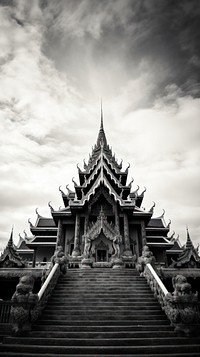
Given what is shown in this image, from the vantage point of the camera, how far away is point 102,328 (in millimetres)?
5930

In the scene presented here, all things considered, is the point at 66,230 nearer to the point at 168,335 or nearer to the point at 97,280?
the point at 97,280

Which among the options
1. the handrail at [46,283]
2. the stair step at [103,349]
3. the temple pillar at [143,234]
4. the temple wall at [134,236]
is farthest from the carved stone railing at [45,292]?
the temple wall at [134,236]

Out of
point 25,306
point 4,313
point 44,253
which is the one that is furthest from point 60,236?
point 25,306

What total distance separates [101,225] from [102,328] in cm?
962

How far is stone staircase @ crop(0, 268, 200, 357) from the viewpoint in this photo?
16.2 feet

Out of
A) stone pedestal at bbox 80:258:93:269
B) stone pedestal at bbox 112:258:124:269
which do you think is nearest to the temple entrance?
stone pedestal at bbox 112:258:124:269

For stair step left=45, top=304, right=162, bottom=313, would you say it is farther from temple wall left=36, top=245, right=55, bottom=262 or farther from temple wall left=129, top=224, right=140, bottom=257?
temple wall left=36, top=245, right=55, bottom=262

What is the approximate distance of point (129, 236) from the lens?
57.6 ft

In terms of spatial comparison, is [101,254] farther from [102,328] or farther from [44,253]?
[102,328]

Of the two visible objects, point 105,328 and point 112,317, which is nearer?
point 105,328

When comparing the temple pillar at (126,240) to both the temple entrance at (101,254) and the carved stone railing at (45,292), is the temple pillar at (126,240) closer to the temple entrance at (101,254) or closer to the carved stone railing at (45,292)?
the temple entrance at (101,254)

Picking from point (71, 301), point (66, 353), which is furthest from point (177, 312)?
point (71, 301)

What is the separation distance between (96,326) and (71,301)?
6.06 ft

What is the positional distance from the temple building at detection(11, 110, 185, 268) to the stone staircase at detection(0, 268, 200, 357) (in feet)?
21.2
